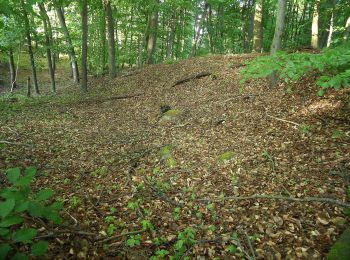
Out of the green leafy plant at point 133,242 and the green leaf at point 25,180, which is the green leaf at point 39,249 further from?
the green leafy plant at point 133,242

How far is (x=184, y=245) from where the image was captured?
13.0 ft

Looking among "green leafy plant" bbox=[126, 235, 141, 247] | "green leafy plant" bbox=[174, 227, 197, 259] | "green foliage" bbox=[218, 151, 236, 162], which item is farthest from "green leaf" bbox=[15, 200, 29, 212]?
"green foliage" bbox=[218, 151, 236, 162]

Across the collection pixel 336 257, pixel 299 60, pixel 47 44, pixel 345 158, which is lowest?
pixel 336 257

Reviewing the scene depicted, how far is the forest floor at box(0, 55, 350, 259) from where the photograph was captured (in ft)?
12.9

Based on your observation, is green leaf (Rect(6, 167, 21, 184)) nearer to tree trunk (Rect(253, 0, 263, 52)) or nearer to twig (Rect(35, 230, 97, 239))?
twig (Rect(35, 230, 97, 239))

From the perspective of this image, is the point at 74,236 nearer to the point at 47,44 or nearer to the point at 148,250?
the point at 148,250

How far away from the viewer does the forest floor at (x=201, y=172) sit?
3.92 meters

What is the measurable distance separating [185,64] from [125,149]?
31.2 ft

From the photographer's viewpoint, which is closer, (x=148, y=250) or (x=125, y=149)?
(x=148, y=250)

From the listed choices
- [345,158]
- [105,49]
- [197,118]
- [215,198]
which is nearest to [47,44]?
[105,49]

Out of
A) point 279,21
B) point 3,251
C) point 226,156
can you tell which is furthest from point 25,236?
point 279,21

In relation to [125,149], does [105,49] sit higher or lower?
higher

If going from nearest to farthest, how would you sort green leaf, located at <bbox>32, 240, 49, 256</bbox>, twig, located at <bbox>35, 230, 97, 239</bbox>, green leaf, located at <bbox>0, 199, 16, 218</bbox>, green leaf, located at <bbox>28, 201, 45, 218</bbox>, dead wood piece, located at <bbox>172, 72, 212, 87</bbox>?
green leaf, located at <bbox>0, 199, 16, 218</bbox> → green leaf, located at <bbox>32, 240, 49, 256</bbox> → green leaf, located at <bbox>28, 201, 45, 218</bbox> → twig, located at <bbox>35, 230, 97, 239</bbox> → dead wood piece, located at <bbox>172, 72, 212, 87</bbox>

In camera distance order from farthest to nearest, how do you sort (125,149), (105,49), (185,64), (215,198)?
(105,49), (185,64), (125,149), (215,198)
